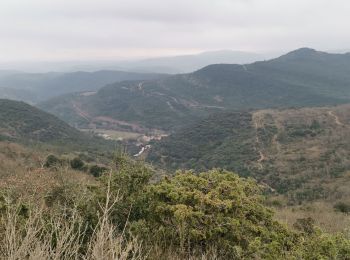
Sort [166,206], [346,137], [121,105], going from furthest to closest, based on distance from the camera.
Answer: [121,105]
[346,137]
[166,206]

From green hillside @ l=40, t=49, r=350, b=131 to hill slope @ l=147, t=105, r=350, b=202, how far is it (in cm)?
3838

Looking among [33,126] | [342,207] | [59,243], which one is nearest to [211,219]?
[59,243]

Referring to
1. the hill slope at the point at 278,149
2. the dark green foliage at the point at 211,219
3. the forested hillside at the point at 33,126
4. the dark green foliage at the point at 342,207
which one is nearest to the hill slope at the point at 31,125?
the forested hillside at the point at 33,126

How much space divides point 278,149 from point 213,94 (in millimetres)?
81422

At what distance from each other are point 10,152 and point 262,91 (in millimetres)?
104681

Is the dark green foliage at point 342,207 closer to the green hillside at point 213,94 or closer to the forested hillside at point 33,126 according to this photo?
the forested hillside at point 33,126

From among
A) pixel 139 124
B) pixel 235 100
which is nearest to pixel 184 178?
pixel 139 124

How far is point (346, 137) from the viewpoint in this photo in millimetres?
44031

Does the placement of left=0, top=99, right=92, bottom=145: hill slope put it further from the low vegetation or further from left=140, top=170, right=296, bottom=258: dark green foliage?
left=140, top=170, right=296, bottom=258: dark green foliage

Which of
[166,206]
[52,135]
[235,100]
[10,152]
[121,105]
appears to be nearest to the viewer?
[166,206]

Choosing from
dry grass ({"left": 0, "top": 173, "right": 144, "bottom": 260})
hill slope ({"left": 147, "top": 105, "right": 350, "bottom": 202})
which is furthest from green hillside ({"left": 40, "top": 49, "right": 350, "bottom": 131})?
dry grass ({"left": 0, "top": 173, "right": 144, "bottom": 260})

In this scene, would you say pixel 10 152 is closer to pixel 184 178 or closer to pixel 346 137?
pixel 184 178

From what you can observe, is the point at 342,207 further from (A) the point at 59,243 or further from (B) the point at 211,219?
(A) the point at 59,243

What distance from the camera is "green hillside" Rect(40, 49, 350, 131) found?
113 meters
